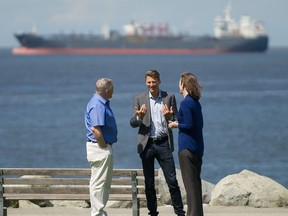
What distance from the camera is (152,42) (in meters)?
184

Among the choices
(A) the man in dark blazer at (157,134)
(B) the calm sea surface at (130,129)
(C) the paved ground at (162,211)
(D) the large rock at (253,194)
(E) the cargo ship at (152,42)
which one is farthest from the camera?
(E) the cargo ship at (152,42)

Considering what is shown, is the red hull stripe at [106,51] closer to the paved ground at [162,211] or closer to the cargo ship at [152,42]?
the cargo ship at [152,42]

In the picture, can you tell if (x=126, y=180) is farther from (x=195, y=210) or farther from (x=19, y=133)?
(x=19, y=133)

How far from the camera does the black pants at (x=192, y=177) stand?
971cm

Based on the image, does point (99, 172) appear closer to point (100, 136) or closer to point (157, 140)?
point (100, 136)

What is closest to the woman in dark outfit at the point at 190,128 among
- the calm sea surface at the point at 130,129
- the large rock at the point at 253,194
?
the large rock at the point at 253,194

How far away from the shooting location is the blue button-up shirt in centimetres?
965

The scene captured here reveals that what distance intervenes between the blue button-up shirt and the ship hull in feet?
548

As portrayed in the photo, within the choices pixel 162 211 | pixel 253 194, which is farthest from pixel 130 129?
pixel 162 211

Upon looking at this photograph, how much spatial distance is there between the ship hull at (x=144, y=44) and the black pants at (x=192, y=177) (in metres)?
167

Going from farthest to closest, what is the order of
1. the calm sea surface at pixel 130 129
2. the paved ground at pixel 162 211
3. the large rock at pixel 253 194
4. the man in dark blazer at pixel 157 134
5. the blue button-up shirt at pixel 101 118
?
the calm sea surface at pixel 130 129, the large rock at pixel 253 194, the paved ground at pixel 162 211, the man in dark blazer at pixel 157 134, the blue button-up shirt at pixel 101 118

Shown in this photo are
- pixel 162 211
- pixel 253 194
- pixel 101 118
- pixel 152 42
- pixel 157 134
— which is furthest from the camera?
pixel 152 42

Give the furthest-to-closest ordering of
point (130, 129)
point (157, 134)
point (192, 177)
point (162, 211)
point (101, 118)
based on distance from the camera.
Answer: point (130, 129), point (162, 211), point (157, 134), point (192, 177), point (101, 118)

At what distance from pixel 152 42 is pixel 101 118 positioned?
6896 inches
